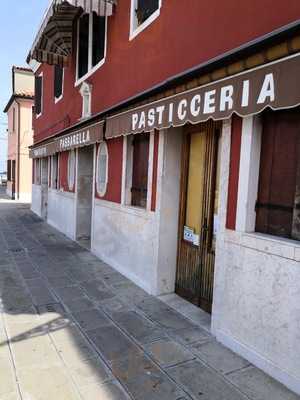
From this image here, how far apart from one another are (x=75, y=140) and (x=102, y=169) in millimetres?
1357

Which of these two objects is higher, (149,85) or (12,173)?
(149,85)

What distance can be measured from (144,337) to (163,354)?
17.6 inches

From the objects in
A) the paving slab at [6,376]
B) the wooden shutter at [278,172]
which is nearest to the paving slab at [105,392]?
the paving slab at [6,376]

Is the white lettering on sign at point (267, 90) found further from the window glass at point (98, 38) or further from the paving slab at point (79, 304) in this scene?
the window glass at point (98, 38)

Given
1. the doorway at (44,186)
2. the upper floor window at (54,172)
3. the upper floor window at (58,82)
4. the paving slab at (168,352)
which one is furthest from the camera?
the doorway at (44,186)

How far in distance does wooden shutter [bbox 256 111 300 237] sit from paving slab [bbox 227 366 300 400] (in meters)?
1.42

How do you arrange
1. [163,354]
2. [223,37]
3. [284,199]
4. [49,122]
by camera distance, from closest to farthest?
[284,199], [163,354], [223,37], [49,122]

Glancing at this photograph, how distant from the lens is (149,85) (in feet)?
18.3

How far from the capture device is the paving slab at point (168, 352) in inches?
140

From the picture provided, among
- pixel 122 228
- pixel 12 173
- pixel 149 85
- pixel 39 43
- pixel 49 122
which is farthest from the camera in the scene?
pixel 12 173

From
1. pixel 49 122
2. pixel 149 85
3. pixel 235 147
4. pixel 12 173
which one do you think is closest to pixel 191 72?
pixel 235 147

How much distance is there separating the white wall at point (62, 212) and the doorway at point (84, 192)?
22cm

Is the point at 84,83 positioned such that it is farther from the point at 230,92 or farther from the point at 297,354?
the point at 297,354

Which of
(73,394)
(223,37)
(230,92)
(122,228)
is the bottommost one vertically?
(73,394)
